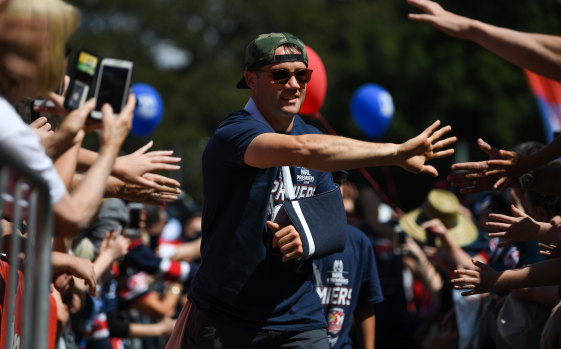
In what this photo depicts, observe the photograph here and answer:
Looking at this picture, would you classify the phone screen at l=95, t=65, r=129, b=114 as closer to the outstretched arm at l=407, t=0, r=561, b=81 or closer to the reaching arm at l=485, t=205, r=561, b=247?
the outstretched arm at l=407, t=0, r=561, b=81

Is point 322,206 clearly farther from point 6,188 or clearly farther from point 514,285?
point 6,188

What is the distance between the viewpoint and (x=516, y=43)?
140 inches

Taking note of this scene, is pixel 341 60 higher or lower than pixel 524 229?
higher

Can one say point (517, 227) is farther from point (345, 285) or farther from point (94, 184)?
point (94, 184)

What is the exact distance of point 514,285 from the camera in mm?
4531

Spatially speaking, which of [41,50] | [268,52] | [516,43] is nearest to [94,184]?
[41,50]

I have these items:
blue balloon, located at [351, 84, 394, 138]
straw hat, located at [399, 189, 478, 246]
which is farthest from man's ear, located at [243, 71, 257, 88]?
blue balloon, located at [351, 84, 394, 138]

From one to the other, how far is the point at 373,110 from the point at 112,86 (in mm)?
7249

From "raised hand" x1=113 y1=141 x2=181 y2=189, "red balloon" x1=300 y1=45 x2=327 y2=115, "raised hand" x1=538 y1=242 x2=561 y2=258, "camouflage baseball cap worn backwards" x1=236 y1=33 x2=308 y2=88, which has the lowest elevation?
"raised hand" x1=538 y1=242 x2=561 y2=258

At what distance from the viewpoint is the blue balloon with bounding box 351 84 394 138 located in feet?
34.7

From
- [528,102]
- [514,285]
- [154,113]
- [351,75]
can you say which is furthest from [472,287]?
[351,75]

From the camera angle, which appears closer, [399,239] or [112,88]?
[112,88]

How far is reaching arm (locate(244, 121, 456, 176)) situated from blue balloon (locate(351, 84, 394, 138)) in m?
6.80

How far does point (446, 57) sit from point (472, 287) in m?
26.8
